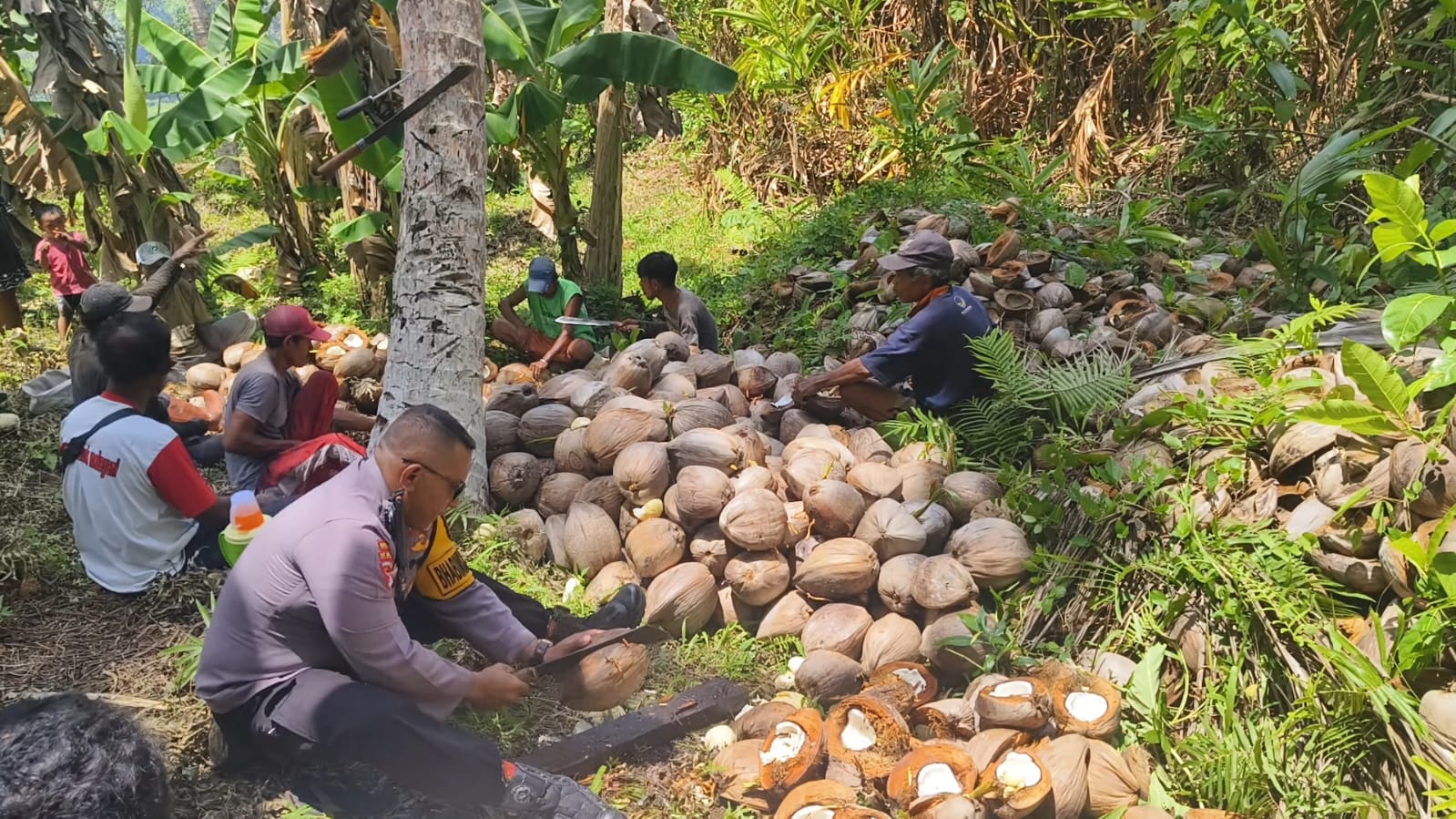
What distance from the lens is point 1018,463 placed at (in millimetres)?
4082

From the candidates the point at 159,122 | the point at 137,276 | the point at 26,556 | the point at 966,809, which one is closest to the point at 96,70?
the point at 159,122

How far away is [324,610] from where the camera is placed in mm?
2311

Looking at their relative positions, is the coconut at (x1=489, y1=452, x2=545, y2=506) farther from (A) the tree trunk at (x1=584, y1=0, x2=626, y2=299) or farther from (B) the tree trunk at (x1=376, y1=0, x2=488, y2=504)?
(A) the tree trunk at (x1=584, y1=0, x2=626, y2=299)

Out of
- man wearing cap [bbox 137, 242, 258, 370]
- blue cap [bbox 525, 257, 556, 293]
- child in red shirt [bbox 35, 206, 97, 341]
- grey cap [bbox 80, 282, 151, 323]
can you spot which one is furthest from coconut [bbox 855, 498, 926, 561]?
child in red shirt [bbox 35, 206, 97, 341]

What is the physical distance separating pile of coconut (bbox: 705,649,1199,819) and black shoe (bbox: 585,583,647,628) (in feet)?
1.57

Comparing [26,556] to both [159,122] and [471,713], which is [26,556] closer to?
[471,713]

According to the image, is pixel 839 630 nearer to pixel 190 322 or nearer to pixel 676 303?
pixel 676 303

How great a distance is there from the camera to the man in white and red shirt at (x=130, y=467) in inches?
132

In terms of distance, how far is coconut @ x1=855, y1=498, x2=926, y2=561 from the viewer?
3520mm

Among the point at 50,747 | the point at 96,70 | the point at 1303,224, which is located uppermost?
the point at 96,70

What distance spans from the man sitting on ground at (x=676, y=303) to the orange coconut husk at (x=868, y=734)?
3114 millimetres

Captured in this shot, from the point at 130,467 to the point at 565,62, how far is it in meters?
3.77

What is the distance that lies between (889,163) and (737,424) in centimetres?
501

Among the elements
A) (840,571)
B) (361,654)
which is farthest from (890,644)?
(361,654)
